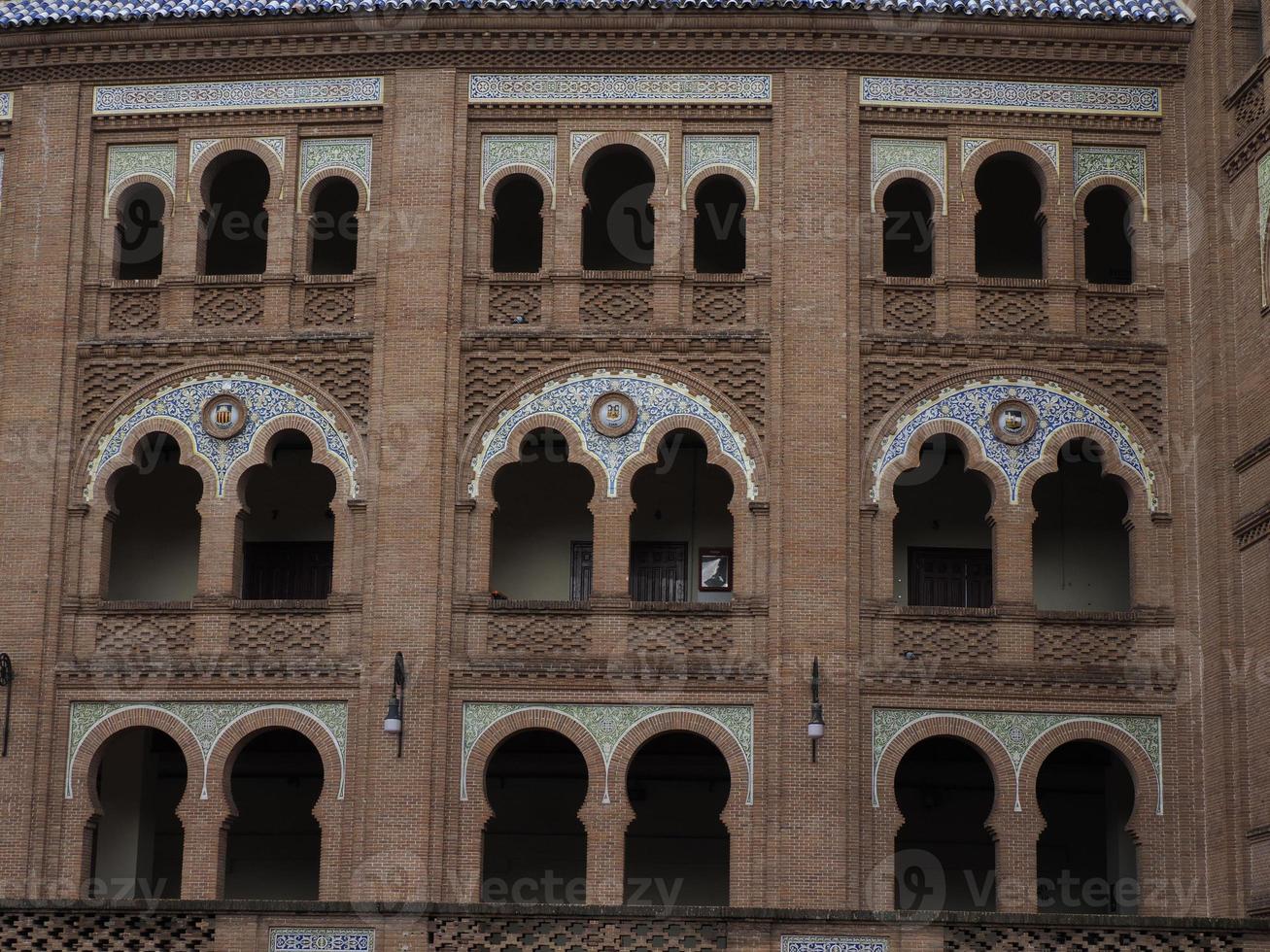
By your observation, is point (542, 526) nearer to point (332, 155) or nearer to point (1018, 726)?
point (332, 155)

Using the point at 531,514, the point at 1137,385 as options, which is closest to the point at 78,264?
the point at 531,514

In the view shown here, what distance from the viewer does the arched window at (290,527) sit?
92.7 feet

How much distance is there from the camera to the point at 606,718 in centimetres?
2517

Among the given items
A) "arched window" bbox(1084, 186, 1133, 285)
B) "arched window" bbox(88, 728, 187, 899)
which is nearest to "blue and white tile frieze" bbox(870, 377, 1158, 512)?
"arched window" bbox(1084, 186, 1133, 285)

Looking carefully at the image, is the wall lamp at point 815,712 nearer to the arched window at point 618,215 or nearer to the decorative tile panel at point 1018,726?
the decorative tile panel at point 1018,726

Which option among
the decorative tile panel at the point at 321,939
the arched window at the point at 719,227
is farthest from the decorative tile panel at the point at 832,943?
the arched window at the point at 719,227

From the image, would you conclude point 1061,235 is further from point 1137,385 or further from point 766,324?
point 766,324

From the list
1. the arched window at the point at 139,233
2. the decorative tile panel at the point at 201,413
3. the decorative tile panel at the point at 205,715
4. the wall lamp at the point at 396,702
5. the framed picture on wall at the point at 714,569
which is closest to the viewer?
the wall lamp at the point at 396,702

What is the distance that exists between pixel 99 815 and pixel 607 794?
20.6 ft

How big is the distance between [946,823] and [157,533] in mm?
11543

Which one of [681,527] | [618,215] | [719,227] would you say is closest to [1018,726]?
[681,527]

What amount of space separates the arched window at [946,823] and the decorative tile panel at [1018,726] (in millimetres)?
3408

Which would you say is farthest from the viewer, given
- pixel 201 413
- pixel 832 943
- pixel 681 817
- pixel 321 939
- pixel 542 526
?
pixel 681 817

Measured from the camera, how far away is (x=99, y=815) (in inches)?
1008
